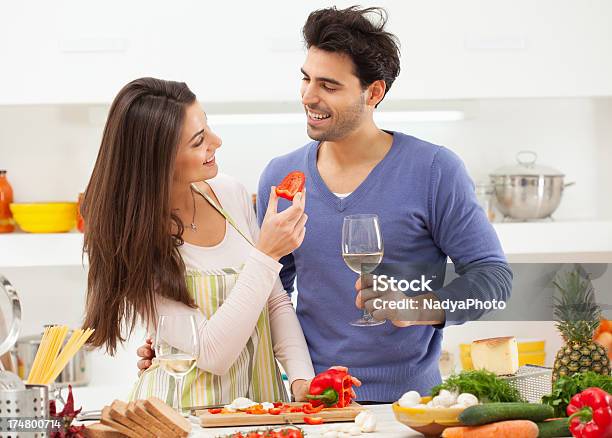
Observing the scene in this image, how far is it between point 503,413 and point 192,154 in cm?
104

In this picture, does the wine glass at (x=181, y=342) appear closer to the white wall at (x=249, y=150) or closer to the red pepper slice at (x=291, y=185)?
the red pepper slice at (x=291, y=185)

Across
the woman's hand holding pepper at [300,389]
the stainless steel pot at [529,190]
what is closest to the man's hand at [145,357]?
the woman's hand holding pepper at [300,389]

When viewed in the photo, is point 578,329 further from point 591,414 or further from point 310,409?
point 310,409

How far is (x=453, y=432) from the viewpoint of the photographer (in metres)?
1.87

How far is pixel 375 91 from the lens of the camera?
272 centimetres

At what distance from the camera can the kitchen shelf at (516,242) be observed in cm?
401

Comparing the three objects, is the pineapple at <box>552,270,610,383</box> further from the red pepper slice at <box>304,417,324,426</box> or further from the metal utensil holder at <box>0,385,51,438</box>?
the metal utensil holder at <box>0,385,51,438</box>

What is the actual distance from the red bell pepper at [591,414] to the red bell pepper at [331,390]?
1.76ft

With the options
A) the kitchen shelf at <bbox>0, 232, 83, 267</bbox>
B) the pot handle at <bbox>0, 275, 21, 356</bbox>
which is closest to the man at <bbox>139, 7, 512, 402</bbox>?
the pot handle at <bbox>0, 275, 21, 356</bbox>

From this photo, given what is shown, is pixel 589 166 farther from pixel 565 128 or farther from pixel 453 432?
pixel 453 432

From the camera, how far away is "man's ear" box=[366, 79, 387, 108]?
2.69 metres

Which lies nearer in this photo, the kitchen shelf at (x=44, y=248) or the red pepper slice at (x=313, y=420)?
the red pepper slice at (x=313, y=420)

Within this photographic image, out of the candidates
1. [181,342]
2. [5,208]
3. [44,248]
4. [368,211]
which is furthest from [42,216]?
[181,342]

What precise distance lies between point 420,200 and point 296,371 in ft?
1.92
